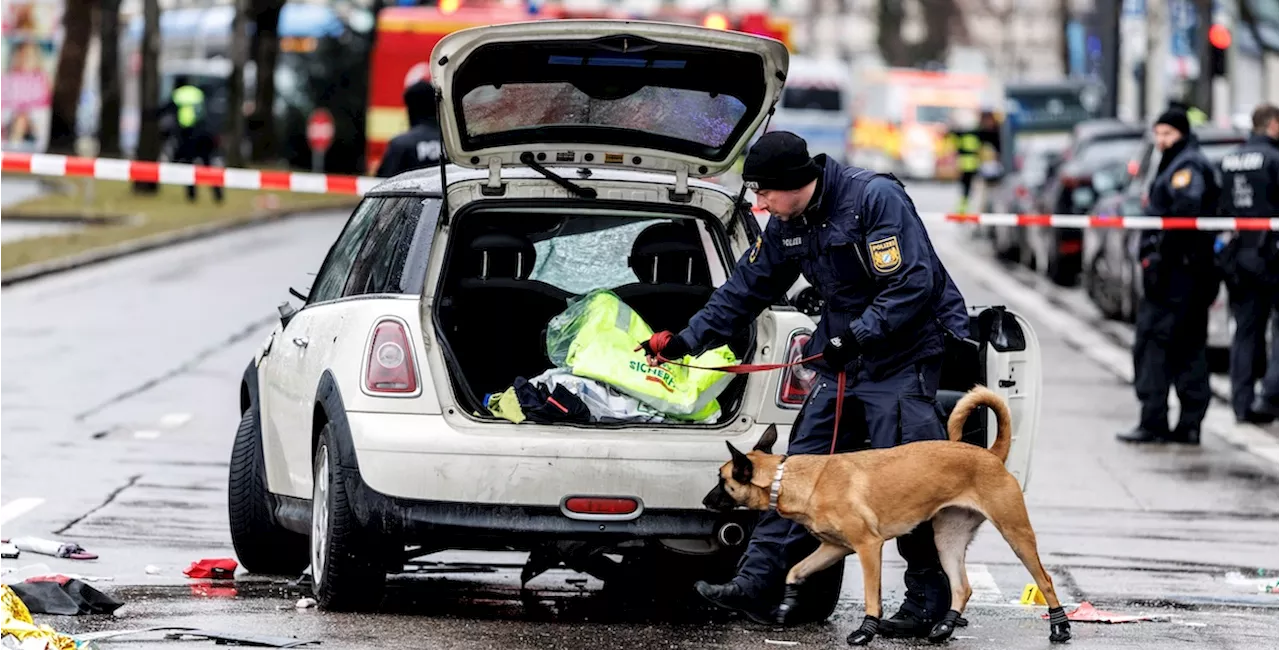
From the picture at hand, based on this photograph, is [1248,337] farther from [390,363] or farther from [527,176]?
[390,363]

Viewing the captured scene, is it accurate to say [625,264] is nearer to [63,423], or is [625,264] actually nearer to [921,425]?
[921,425]

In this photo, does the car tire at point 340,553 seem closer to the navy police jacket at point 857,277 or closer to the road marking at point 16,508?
the navy police jacket at point 857,277

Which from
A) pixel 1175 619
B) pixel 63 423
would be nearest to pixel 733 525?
pixel 1175 619

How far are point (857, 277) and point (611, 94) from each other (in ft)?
3.53

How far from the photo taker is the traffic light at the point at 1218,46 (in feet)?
94.1

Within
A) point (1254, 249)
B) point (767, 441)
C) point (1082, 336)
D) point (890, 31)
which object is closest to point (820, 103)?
point (890, 31)

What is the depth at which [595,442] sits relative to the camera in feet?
24.5

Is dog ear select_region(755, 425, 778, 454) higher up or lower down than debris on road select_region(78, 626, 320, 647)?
higher up

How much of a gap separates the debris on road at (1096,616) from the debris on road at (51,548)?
334 centimetres

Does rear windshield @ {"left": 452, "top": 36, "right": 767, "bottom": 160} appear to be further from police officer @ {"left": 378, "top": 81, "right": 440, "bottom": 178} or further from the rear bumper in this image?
police officer @ {"left": 378, "top": 81, "right": 440, "bottom": 178}

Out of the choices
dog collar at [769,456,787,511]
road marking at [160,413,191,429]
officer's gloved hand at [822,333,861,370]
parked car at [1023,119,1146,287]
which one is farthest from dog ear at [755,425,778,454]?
parked car at [1023,119,1146,287]

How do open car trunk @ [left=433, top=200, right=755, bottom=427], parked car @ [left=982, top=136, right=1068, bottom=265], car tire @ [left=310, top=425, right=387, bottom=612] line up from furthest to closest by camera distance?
parked car @ [left=982, top=136, right=1068, bottom=265] → open car trunk @ [left=433, top=200, right=755, bottom=427] → car tire @ [left=310, top=425, right=387, bottom=612]

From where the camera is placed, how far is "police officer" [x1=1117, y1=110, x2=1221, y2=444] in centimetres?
1333

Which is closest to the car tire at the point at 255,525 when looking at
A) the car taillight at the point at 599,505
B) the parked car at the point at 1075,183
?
the car taillight at the point at 599,505
